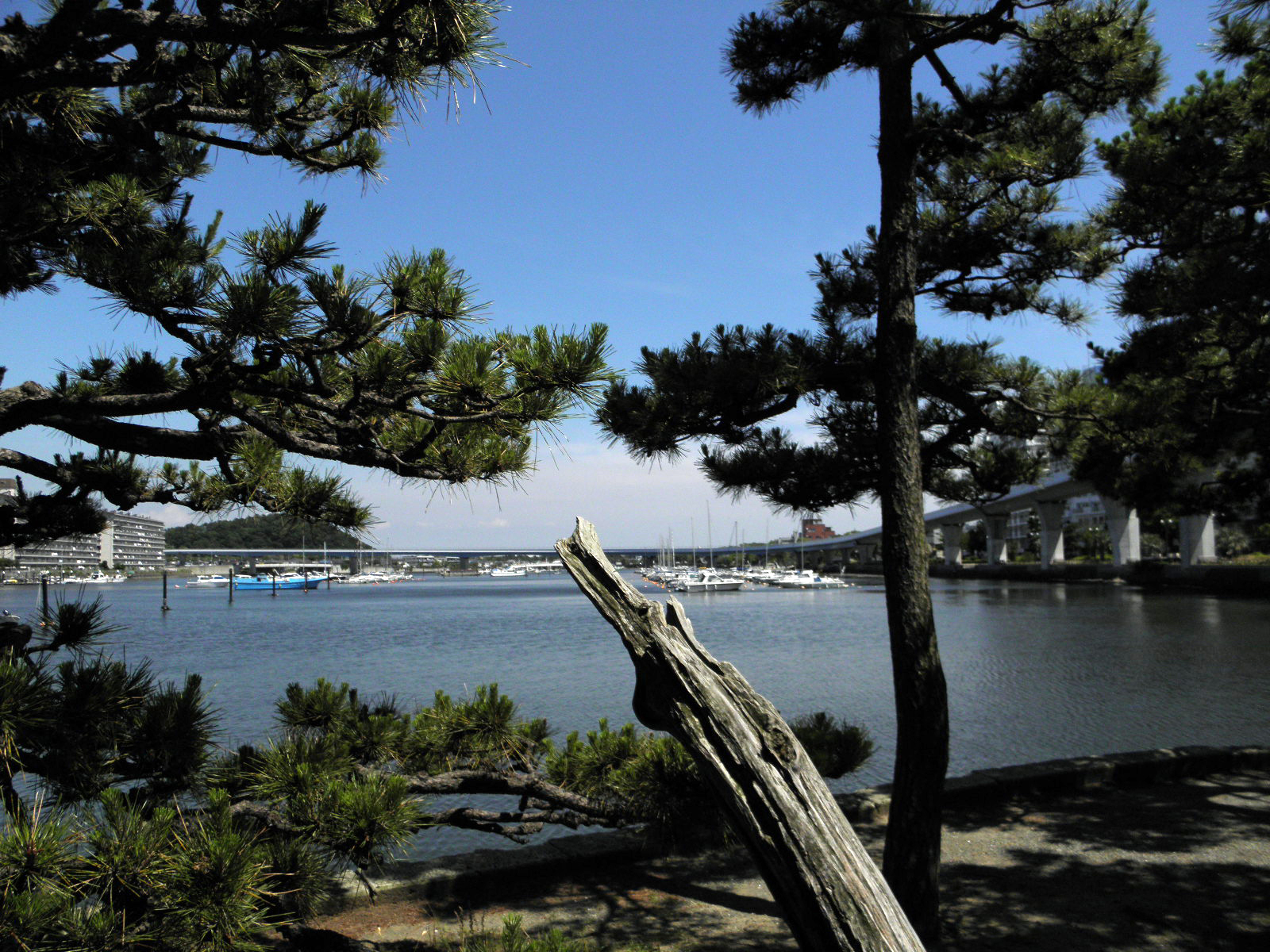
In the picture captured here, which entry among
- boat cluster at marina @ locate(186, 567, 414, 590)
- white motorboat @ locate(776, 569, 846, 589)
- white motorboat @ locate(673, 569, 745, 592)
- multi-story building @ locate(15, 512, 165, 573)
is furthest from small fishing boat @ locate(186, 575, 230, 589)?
multi-story building @ locate(15, 512, 165, 573)

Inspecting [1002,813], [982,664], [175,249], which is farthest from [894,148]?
[982,664]

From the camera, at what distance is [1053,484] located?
42.5 metres

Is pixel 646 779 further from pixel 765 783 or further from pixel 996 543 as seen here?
pixel 996 543

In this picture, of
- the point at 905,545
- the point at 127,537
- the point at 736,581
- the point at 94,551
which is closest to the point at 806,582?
the point at 736,581

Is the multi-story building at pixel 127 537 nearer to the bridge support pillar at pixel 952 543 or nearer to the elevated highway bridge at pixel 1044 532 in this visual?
the elevated highway bridge at pixel 1044 532

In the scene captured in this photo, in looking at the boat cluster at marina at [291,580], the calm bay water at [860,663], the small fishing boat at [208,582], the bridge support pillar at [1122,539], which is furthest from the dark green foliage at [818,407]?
the small fishing boat at [208,582]

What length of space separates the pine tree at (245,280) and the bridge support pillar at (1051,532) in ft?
186

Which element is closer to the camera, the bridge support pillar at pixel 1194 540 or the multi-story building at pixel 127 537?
the multi-story building at pixel 127 537

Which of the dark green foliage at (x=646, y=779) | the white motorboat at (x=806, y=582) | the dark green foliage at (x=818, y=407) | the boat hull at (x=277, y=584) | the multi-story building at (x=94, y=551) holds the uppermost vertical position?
the dark green foliage at (x=818, y=407)

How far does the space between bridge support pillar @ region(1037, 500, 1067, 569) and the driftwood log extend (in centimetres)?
5751

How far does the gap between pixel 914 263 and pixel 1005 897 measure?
3.02 metres

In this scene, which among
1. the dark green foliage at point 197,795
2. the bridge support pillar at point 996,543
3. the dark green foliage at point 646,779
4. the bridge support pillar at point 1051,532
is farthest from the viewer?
the bridge support pillar at point 996,543

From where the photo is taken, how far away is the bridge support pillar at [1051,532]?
53.8 m

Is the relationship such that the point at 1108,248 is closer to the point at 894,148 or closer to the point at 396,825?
the point at 894,148
